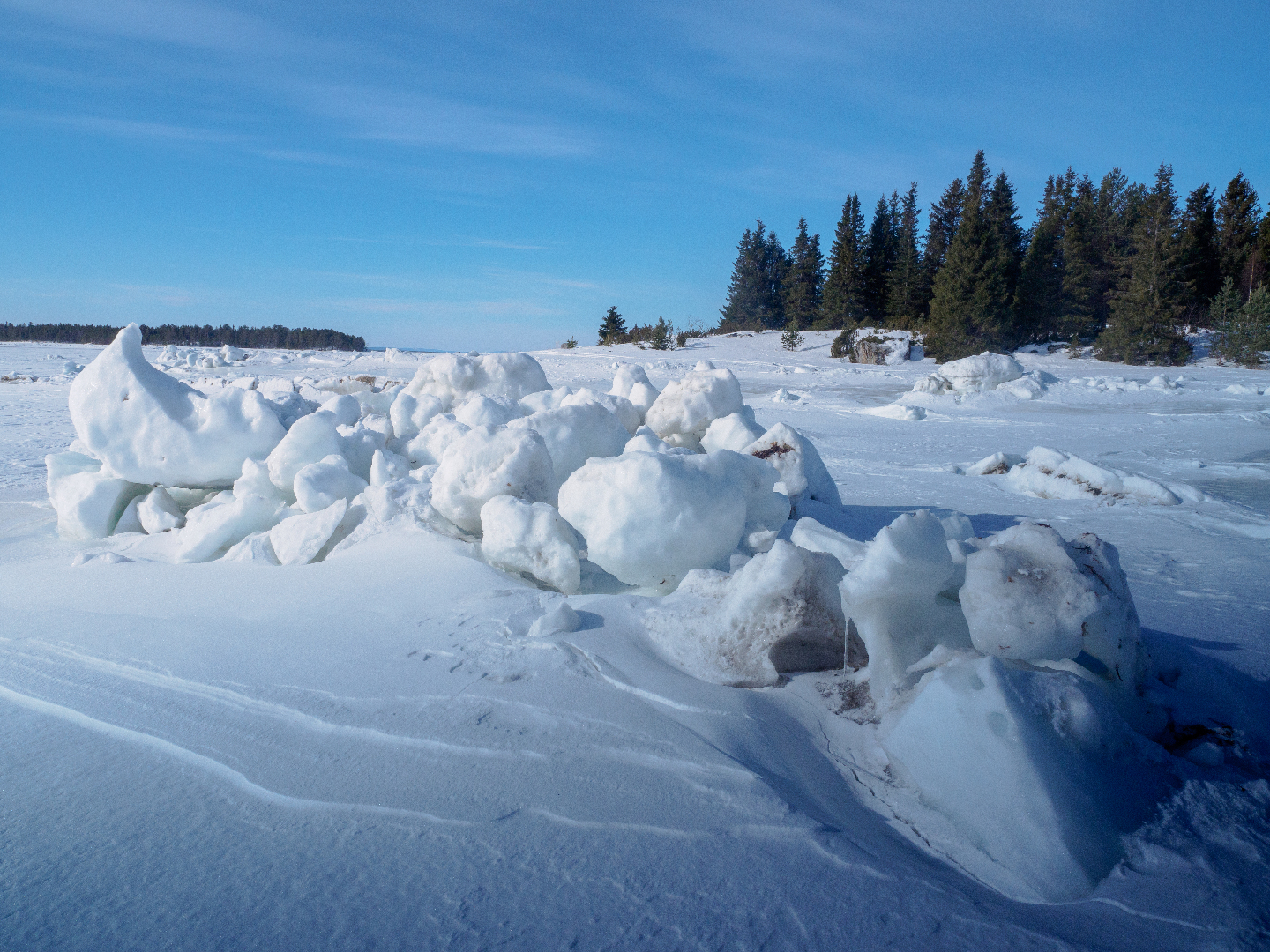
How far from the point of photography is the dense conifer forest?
58.9ft

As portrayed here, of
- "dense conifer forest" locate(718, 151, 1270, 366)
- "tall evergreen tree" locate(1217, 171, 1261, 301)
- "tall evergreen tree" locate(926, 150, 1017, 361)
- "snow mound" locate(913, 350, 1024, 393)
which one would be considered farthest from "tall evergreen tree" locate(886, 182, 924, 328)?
"snow mound" locate(913, 350, 1024, 393)

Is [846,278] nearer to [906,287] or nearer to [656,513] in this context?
[906,287]

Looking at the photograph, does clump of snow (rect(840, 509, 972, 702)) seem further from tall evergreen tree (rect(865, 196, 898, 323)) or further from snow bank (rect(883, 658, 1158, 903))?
tall evergreen tree (rect(865, 196, 898, 323))

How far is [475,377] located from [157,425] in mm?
1975

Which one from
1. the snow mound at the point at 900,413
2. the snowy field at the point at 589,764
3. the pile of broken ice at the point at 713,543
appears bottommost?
the snow mound at the point at 900,413

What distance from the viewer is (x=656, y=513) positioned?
7.82 ft

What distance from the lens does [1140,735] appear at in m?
1.43

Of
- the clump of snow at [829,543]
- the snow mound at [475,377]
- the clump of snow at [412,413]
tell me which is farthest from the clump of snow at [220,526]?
the clump of snow at [829,543]

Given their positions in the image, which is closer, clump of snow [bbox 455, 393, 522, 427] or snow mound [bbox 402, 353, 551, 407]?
clump of snow [bbox 455, 393, 522, 427]

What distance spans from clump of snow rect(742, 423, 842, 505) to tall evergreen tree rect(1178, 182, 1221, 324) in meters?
25.2

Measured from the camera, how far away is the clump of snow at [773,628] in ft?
5.79

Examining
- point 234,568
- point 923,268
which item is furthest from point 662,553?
point 923,268

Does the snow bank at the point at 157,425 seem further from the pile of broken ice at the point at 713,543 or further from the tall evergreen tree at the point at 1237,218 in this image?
the tall evergreen tree at the point at 1237,218

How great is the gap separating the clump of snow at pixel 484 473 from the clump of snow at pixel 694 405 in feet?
4.41
